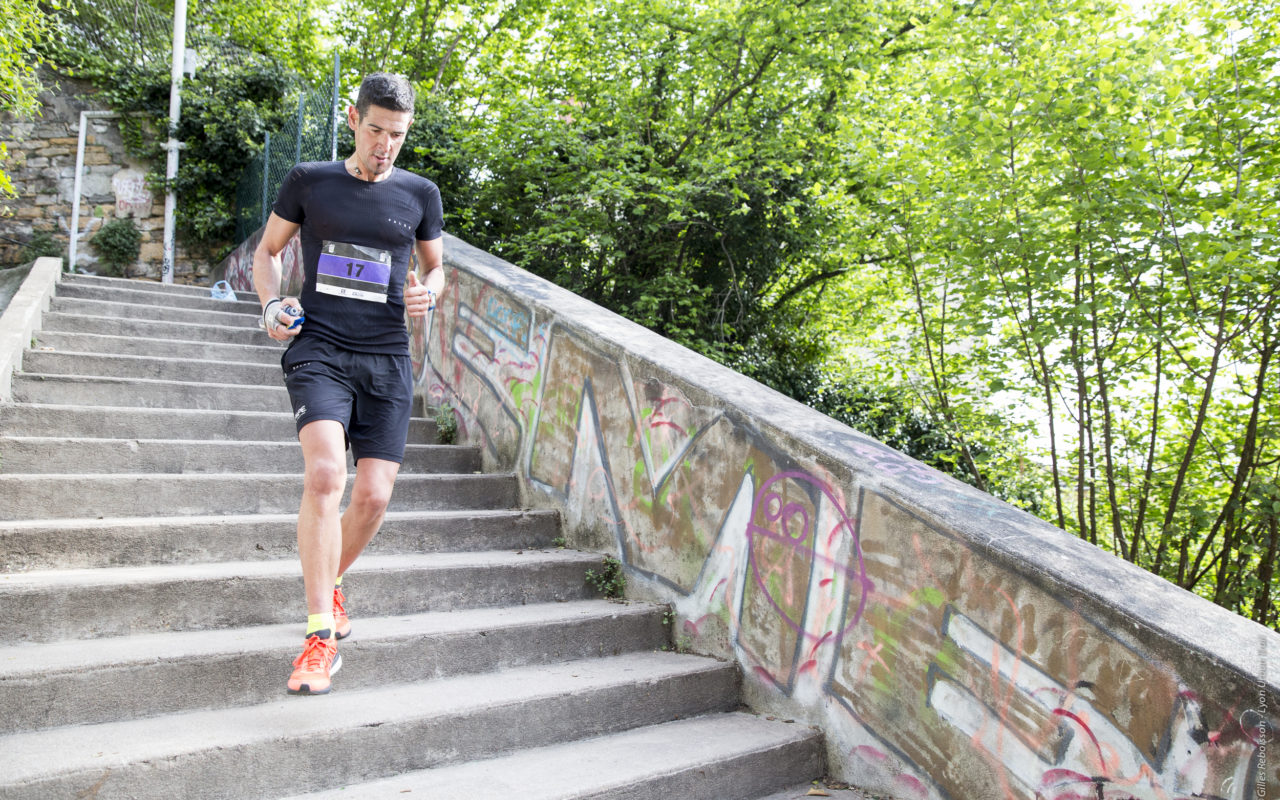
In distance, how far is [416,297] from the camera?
2.51 m

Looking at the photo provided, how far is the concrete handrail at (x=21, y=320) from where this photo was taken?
386 cm

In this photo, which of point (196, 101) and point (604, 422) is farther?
point (196, 101)

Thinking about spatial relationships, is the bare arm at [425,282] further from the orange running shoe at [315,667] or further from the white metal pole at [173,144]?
the white metal pole at [173,144]

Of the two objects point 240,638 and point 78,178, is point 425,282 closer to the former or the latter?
point 240,638

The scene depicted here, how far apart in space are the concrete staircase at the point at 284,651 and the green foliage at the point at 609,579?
0.18 ft

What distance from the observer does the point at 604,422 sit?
356 centimetres

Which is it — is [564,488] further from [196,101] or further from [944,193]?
[196,101]

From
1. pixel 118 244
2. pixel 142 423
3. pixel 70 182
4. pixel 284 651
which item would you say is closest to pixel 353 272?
pixel 284 651

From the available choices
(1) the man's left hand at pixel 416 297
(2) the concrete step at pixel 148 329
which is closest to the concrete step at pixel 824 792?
(1) the man's left hand at pixel 416 297

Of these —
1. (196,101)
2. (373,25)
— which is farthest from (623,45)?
(373,25)

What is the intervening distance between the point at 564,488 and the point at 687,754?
1.58 meters

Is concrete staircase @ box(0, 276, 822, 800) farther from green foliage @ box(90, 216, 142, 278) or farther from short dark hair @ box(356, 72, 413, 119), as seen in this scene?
green foliage @ box(90, 216, 142, 278)

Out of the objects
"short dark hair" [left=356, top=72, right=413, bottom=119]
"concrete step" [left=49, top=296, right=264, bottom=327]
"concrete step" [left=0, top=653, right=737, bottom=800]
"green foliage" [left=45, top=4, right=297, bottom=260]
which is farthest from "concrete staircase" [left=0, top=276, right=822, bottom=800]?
"green foliage" [left=45, top=4, right=297, bottom=260]

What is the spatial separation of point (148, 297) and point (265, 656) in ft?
18.7
